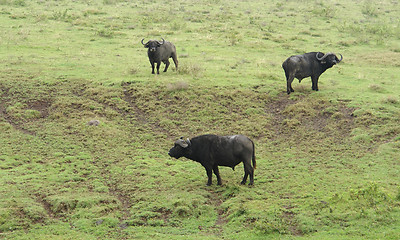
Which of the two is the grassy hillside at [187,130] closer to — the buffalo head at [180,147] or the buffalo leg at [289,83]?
the buffalo leg at [289,83]

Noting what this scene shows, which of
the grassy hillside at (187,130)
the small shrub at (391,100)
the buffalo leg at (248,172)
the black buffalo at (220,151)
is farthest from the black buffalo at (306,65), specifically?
the buffalo leg at (248,172)

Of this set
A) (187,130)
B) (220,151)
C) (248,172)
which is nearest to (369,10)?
(187,130)

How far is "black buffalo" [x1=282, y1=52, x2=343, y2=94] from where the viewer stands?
21.4 meters

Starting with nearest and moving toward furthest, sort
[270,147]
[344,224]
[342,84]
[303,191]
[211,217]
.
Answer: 1. [344,224]
2. [211,217]
3. [303,191]
4. [270,147]
5. [342,84]

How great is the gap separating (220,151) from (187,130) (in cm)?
572

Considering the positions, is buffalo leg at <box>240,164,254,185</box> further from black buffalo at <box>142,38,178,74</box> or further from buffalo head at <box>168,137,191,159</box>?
black buffalo at <box>142,38,178,74</box>

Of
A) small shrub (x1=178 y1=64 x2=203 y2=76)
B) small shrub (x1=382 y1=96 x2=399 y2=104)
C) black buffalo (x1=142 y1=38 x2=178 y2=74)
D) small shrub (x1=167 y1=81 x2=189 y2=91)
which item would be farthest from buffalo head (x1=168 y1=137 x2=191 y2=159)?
small shrub (x1=382 y1=96 x2=399 y2=104)

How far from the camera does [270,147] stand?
677 inches

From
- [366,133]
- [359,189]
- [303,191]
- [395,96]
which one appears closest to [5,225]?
[303,191]

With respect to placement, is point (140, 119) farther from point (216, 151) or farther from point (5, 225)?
point (5, 225)

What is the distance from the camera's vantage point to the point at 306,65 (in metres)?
21.7

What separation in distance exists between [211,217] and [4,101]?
1370cm

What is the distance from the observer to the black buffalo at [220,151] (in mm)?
13023

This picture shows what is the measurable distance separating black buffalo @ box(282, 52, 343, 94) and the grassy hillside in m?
0.86
